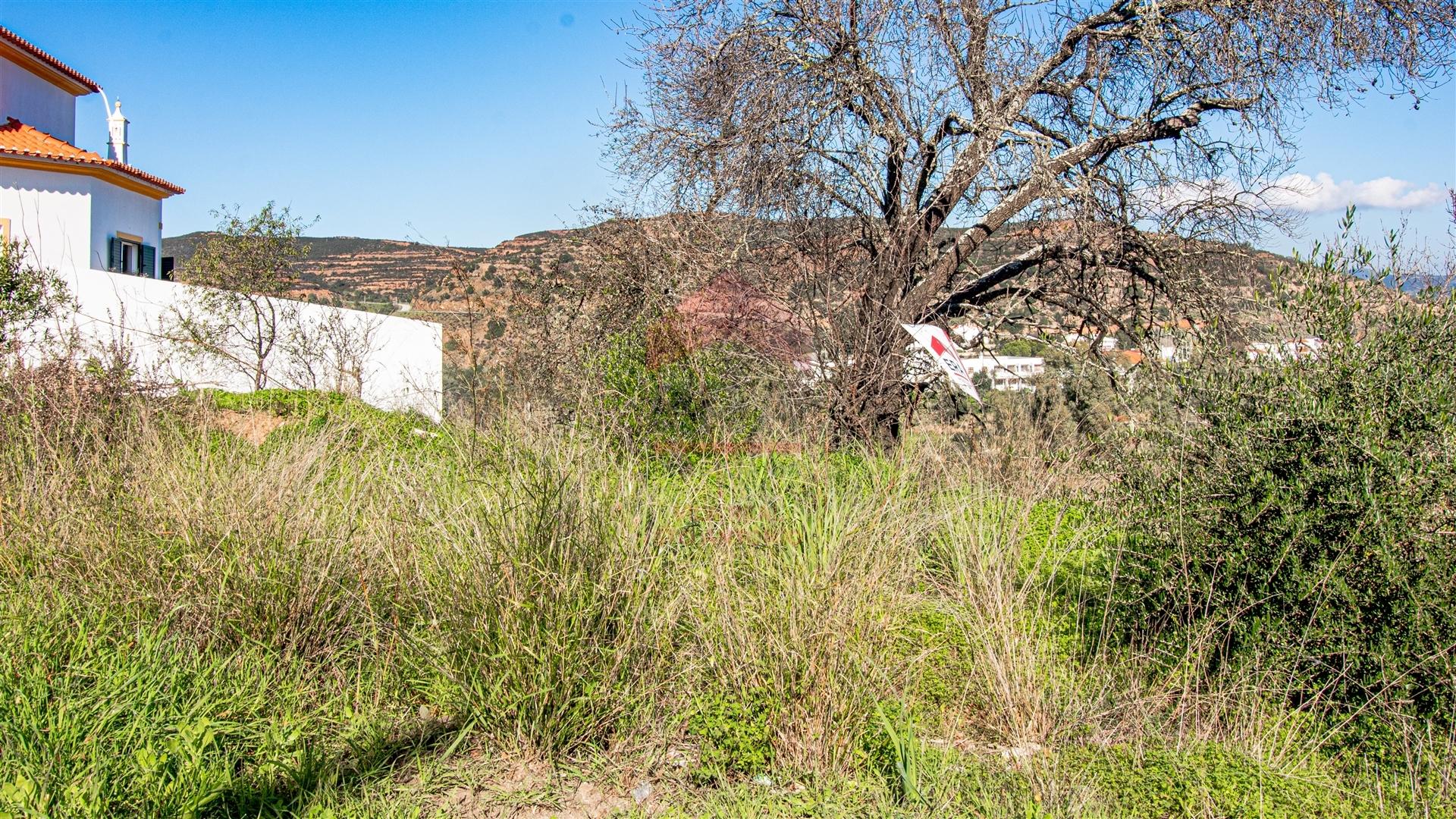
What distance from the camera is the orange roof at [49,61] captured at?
914 inches

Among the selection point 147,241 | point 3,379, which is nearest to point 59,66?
→ point 147,241

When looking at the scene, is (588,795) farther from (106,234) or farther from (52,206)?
(106,234)

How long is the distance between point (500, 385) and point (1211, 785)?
2989 millimetres

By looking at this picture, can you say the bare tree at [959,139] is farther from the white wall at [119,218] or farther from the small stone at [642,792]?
the white wall at [119,218]

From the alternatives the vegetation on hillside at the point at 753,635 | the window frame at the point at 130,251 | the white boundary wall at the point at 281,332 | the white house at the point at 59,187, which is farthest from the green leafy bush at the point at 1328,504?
the window frame at the point at 130,251

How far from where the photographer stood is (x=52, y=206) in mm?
21844

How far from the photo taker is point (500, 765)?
339 centimetres

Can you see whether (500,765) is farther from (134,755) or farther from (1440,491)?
(1440,491)

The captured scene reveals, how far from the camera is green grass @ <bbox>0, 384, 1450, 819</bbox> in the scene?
3025 mm

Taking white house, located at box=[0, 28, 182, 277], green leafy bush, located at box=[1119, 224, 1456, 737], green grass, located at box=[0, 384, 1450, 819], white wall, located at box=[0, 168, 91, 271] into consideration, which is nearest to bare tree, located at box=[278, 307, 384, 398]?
white house, located at box=[0, 28, 182, 277]

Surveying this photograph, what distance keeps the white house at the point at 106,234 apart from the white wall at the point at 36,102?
0.03 m

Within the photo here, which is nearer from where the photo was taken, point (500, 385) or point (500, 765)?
point (500, 765)

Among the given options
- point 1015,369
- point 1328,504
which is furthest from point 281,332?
point 1328,504

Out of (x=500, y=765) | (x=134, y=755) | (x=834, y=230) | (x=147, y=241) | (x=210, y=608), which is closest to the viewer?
(x=134, y=755)
